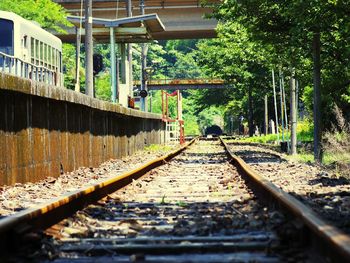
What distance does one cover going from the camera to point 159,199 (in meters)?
10.0

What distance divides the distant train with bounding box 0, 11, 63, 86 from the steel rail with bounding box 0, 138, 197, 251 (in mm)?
9517

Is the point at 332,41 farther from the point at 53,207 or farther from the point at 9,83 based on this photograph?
the point at 53,207

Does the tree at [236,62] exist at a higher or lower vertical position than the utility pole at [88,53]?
higher

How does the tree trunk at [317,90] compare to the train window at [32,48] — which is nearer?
the tree trunk at [317,90]

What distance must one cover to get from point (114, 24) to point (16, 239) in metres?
23.2

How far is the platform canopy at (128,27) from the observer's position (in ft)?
92.6

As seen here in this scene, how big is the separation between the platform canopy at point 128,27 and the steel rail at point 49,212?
1761 cm

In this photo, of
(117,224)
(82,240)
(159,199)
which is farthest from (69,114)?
(82,240)

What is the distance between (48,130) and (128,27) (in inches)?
655

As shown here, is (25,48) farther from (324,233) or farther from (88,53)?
(324,233)

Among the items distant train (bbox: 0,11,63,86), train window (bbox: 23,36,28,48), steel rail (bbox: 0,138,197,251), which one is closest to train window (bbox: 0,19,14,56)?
distant train (bbox: 0,11,63,86)

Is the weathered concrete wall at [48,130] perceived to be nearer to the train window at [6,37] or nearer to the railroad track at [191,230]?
the railroad track at [191,230]

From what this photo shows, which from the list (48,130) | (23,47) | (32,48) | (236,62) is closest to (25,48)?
(23,47)

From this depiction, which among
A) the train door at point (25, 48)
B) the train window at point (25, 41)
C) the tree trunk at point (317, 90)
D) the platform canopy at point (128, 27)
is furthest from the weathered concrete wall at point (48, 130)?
the platform canopy at point (128, 27)
